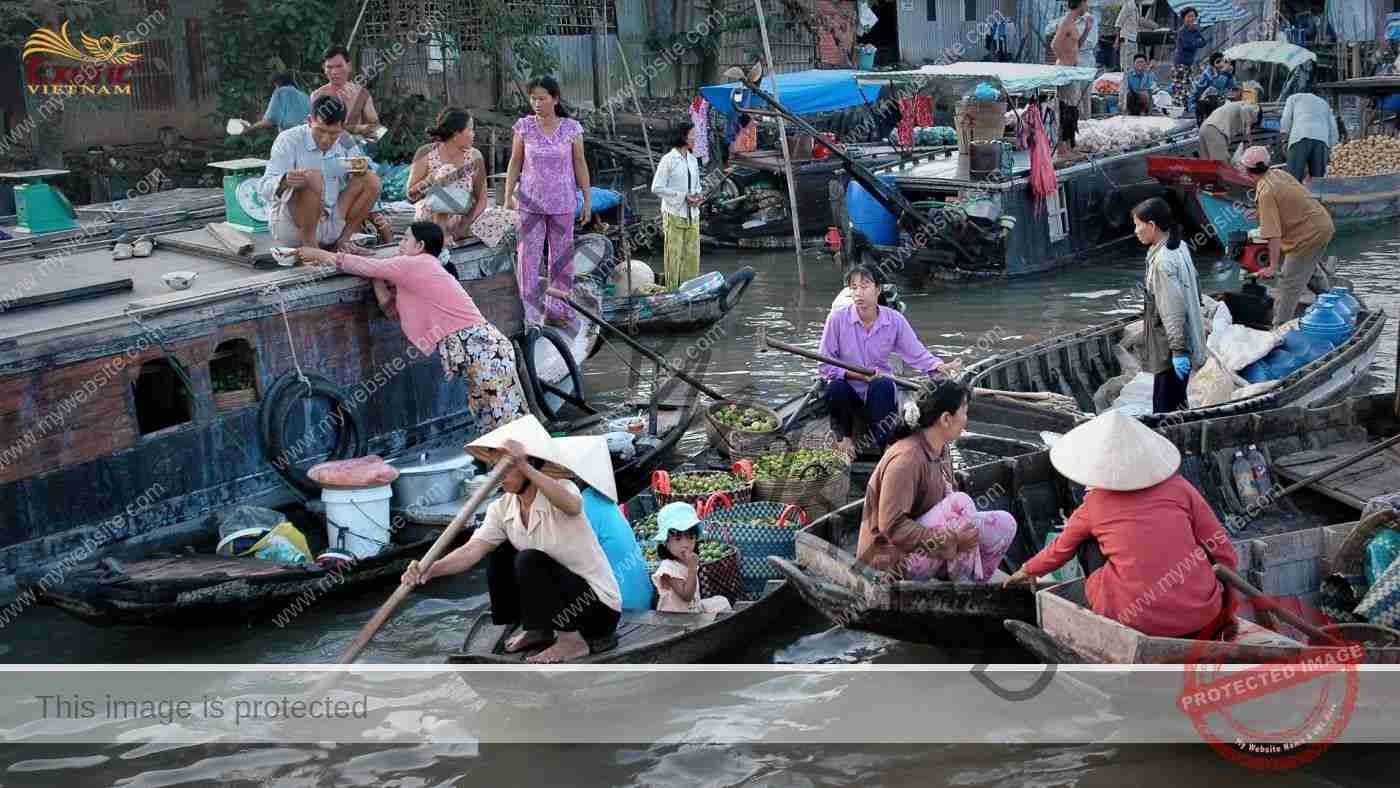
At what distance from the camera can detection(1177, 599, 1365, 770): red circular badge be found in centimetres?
496

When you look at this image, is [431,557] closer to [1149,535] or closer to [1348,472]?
[1149,535]

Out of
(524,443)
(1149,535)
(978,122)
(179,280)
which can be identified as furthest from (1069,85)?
(524,443)

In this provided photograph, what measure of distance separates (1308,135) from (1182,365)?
975 cm

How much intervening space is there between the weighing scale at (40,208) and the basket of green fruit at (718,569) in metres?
Answer: 6.09

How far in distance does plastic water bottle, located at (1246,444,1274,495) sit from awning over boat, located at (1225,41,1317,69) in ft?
52.5

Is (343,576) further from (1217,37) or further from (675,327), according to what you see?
(1217,37)

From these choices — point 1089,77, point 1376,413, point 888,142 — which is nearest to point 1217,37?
point 888,142

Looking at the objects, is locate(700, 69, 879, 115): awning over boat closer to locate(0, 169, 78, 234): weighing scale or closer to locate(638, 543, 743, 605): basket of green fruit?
locate(0, 169, 78, 234): weighing scale

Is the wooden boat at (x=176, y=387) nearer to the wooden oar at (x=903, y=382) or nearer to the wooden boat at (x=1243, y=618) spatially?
the wooden oar at (x=903, y=382)

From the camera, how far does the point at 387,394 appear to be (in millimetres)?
8805

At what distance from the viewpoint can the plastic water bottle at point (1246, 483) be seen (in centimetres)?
719

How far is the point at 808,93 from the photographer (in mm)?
17797

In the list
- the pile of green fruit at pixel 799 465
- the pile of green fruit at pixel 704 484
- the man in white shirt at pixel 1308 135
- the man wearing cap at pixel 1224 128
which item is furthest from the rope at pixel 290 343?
the man in white shirt at pixel 1308 135

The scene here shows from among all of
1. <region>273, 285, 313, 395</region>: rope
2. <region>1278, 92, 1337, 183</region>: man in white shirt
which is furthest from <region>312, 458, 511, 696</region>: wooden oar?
<region>1278, 92, 1337, 183</region>: man in white shirt
